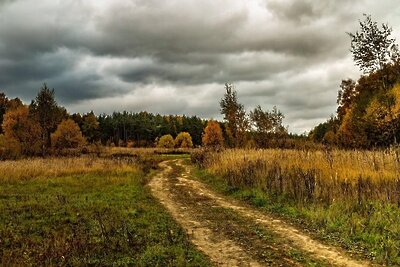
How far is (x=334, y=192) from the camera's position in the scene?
40.7 feet

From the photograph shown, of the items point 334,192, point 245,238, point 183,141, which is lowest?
point 245,238

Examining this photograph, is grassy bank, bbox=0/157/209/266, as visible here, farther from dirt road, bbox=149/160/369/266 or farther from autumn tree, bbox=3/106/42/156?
autumn tree, bbox=3/106/42/156

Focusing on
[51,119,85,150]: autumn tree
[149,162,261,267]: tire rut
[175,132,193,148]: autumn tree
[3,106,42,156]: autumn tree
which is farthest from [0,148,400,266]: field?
[175,132,193,148]: autumn tree

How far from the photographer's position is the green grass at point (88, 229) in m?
7.88

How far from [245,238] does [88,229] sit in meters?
4.57

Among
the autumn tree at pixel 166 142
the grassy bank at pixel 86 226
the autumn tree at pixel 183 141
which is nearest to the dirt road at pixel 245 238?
the grassy bank at pixel 86 226

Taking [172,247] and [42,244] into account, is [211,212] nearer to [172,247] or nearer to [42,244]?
[172,247]

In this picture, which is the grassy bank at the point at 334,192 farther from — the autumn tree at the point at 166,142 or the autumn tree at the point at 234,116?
the autumn tree at the point at 166,142

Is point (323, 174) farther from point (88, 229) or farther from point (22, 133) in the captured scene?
point (22, 133)

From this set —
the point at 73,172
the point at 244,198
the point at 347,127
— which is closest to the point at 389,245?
the point at 244,198

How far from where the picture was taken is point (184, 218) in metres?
11.9

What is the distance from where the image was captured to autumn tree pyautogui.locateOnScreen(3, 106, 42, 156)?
157 feet

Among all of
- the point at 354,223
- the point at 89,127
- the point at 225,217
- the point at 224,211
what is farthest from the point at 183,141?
the point at 354,223

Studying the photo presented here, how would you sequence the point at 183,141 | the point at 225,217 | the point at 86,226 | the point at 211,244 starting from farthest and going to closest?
1. the point at 183,141
2. the point at 225,217
3. the point at 86,226
4. the point at 211,244
